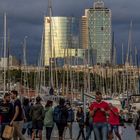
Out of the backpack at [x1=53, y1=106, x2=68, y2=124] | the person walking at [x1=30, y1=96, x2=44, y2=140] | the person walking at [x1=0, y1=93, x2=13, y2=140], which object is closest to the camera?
the person walking at [x1=0, y1=93, x2=13, y2=140]

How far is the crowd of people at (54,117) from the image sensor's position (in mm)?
18703

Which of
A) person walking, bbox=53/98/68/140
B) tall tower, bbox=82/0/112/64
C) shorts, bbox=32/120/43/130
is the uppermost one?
tall tower, bbox=82/0/112/64

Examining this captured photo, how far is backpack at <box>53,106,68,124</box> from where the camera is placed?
78.2ft

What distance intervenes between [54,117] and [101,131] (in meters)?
5.27

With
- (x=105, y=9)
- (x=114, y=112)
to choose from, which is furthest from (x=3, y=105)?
(x=105, y=9)

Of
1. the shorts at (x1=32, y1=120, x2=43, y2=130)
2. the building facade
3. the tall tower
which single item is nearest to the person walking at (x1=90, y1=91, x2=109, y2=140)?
the shorts at (x1=32, y1=120, x2=43, y2=130)

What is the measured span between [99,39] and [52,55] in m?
109

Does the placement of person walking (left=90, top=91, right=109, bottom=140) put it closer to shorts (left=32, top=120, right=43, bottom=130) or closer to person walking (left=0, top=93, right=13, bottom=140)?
person walking (left=0, top=93, right=13, bottom=140)

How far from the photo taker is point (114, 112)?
75.9ft

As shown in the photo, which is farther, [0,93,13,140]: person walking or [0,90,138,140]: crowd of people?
[0,93,13,140]: person walking

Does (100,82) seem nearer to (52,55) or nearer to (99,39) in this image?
(52,55)

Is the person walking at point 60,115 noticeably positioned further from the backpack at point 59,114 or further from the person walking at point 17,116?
the person walking at point 17,116

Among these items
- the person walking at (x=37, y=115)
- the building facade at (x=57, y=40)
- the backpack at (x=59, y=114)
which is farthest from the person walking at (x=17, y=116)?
the building facade at (x=57, y=40)

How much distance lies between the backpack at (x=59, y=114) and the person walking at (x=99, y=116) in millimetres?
5134
